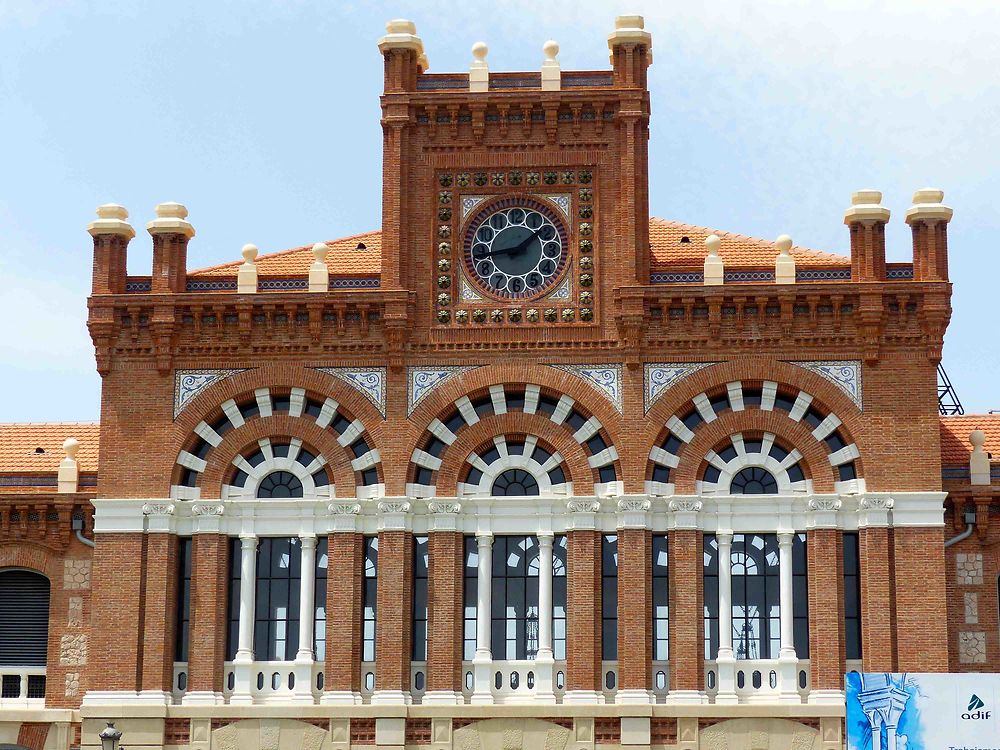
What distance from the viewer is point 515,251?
164ft

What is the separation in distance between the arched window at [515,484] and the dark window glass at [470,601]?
4.49 feet

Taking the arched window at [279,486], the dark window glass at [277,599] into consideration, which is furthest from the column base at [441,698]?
the arched window at [279,486]

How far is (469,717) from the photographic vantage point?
47.4 meters

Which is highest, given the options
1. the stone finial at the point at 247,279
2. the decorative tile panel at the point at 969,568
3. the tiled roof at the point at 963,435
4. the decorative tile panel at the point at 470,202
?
the decorative tile panel at the point at 470,202

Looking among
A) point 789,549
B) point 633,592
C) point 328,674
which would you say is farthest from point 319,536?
point 789,549

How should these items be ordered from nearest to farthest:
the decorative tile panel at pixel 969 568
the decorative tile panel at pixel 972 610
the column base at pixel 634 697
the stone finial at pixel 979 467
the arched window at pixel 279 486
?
1. the column base at pixel 634 697
2. the decorative tile panel at pixel 972 610
3. the decorative tile panel at pixel 969 568
4. the arched window at pixel 279 486
5. the stone finial at pixel 979 467

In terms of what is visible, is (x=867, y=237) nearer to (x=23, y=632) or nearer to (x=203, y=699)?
(x=203, y=699)

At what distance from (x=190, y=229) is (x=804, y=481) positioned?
16184mm

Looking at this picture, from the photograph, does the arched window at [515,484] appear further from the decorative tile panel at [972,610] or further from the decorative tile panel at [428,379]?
the decorative tile panel at [972,610]

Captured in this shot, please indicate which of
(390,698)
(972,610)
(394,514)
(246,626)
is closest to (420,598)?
(394,514)

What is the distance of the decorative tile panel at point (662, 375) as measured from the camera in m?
48.6

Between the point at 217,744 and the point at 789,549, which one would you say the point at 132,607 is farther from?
the point at 789,549

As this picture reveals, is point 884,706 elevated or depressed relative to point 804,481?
depressed

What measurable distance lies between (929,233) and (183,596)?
19.9 metres
